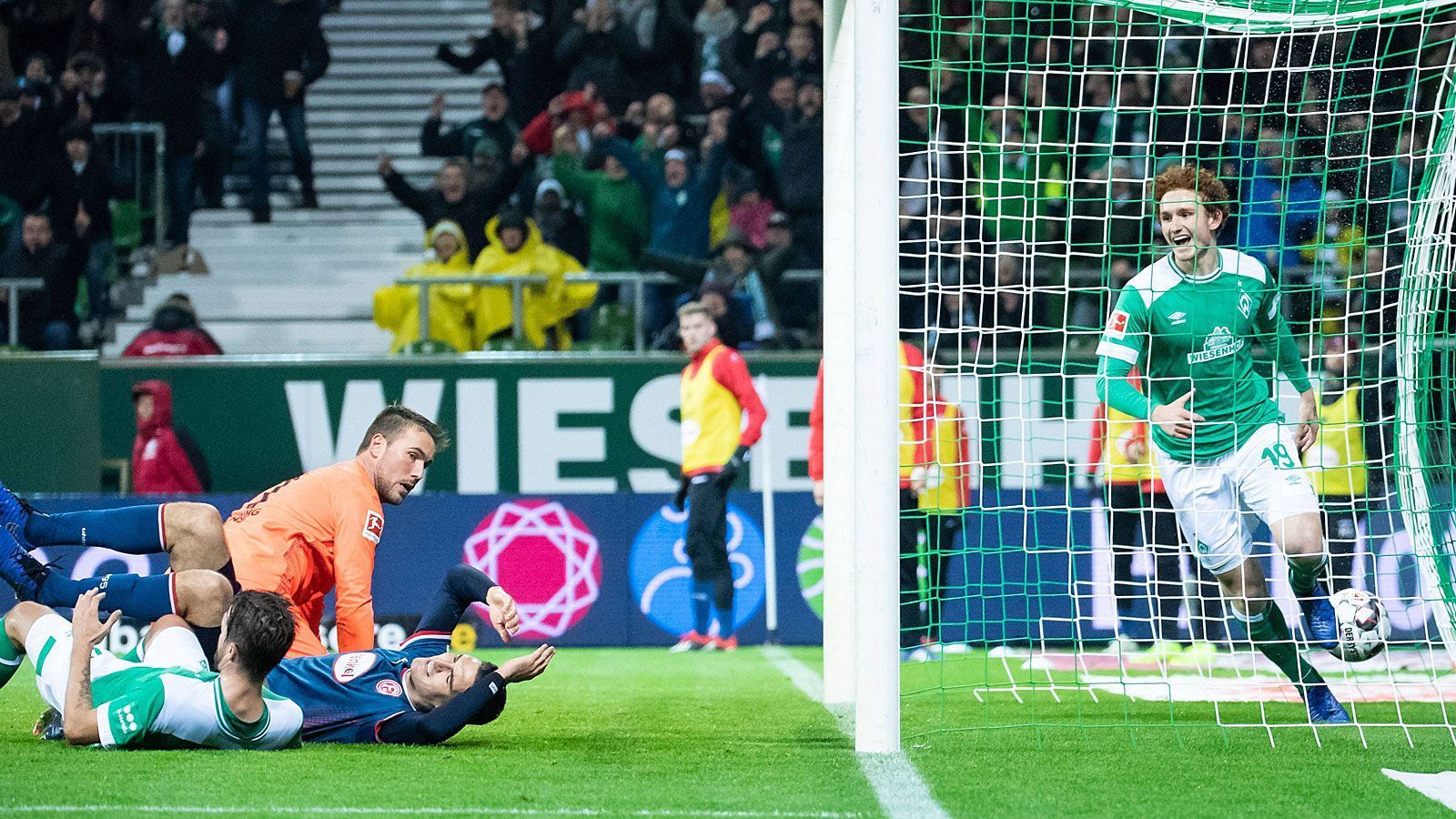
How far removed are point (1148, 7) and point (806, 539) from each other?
509 cm

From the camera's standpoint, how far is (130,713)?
198 inches

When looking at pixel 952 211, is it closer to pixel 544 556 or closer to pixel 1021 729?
pixel 544 556

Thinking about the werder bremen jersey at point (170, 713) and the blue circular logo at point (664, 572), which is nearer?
the werder bremen jersey at point (170, 713)

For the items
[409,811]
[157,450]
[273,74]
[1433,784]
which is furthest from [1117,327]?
[273,74]

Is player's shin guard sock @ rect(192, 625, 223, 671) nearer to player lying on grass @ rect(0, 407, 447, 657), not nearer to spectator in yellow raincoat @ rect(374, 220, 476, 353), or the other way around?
player lying on grass @ rect(0, 407, 447, 657)

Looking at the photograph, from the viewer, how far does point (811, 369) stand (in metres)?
11.6

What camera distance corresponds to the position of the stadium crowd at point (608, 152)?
1191cm

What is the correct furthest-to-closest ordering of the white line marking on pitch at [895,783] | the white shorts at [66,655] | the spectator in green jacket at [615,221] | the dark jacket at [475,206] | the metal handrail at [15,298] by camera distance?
the dark jacket at [475,206], the spectator in green jacket at [615,221], the metal handrail at [15,298], the white shorts at [66,655], the white line marking on pitch at [895,783]

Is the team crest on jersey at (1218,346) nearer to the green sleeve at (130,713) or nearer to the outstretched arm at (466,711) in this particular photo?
the outstretched arm at (466,711)

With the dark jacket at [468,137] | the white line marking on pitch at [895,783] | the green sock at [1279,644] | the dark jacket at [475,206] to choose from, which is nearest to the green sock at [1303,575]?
the green sock at [1279,644]

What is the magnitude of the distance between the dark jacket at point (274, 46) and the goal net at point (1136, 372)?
17.6ft

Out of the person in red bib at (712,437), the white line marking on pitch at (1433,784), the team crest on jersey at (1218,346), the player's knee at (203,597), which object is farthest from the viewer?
the person in red bib at (712,437)

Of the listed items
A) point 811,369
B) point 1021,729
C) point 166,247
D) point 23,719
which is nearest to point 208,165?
point 166,247

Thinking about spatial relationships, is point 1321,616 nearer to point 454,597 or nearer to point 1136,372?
point 1136,372
